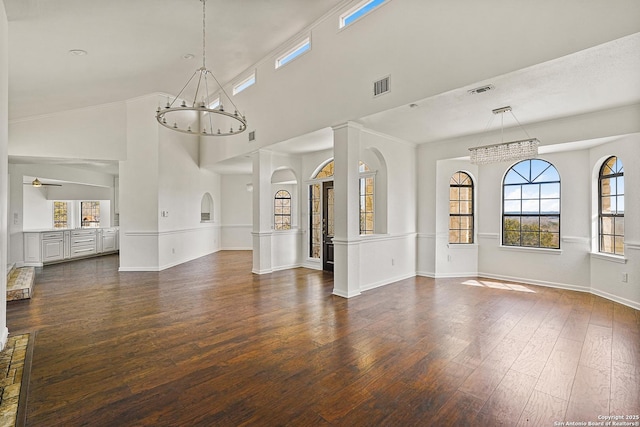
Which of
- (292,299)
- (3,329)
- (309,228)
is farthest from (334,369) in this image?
(309,228)

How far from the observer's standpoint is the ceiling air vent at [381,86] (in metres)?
4.29

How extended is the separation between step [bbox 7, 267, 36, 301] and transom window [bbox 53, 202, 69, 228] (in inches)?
203

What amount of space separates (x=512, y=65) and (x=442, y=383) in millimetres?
3102

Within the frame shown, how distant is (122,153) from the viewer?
744 cm

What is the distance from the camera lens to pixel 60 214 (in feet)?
35.5

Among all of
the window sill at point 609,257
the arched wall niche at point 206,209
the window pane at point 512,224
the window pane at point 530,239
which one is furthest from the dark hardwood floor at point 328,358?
the arched wall niche at point 206,209

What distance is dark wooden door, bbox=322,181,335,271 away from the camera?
7297 mm

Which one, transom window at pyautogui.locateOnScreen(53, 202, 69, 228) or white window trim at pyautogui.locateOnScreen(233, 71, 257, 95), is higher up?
white window trim at pyautogui.locateOnScreen(233, 71, 257, 95)

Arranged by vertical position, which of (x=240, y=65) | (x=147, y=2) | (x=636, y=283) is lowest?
(x=636, y=283)

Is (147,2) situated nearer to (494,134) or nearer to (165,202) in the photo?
(165,202)

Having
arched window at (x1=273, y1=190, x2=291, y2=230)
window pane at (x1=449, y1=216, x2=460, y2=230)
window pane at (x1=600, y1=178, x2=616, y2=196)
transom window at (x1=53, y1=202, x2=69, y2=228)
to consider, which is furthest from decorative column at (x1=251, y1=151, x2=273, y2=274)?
transom window at (x1=53, y1=202, x2=69, y2=228)

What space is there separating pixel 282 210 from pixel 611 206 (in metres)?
6.68

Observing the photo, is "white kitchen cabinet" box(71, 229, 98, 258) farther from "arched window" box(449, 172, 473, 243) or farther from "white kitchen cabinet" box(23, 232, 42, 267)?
"arched window" box(449, 172, 473, 243)

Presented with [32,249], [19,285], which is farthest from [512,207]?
[32,249]
